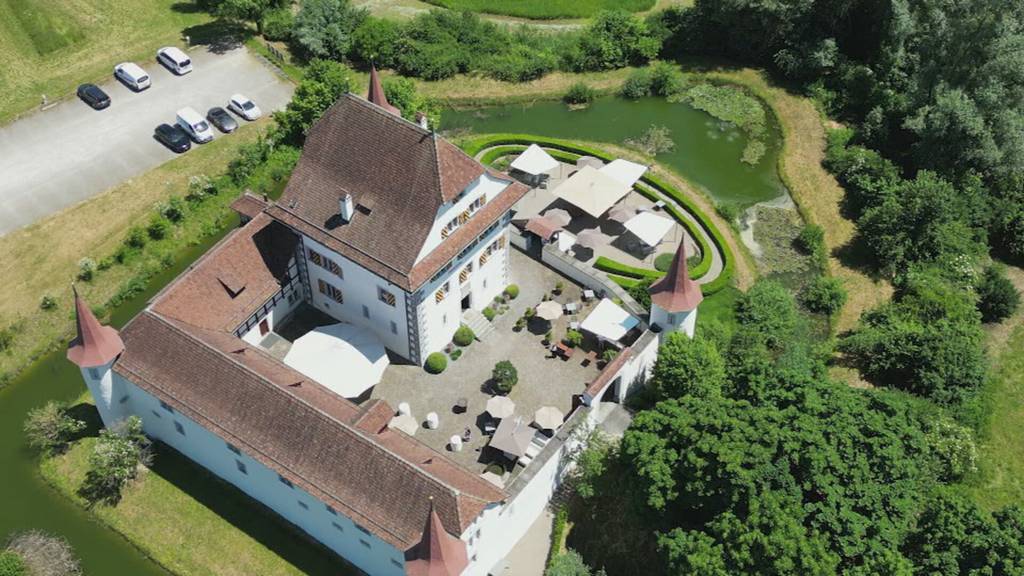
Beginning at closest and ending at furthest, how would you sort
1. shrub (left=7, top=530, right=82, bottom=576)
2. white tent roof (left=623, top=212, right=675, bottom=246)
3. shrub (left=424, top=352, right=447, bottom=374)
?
1. shrub (left=7, top=530, right=82, bottom=576)
2. shrub (left=424, top=352, right=447, bottom=374)
3. white tent roof (left=623, top=212, right=675, bottom=246)

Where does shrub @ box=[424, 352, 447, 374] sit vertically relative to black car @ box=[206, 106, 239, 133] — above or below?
above

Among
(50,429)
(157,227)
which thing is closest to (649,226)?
(157,227)

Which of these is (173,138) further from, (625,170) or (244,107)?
(625,170)

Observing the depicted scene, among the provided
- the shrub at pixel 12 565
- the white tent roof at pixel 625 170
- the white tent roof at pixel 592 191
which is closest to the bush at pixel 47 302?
the shrub at pixel 12 565

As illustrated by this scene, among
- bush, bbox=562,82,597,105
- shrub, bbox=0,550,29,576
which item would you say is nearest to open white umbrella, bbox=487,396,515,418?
shrub, bbox=0,550,29,576

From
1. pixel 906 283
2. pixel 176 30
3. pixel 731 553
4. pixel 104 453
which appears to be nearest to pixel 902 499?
pixel 731 553

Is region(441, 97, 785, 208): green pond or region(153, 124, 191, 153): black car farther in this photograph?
region(441, 97, 785, 208): green pond

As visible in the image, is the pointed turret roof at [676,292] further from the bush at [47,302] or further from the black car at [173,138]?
the black car at [173,138]

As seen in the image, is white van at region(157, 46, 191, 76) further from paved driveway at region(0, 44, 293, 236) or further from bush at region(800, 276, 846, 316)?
bush at region(800, 276, 846, 316)
